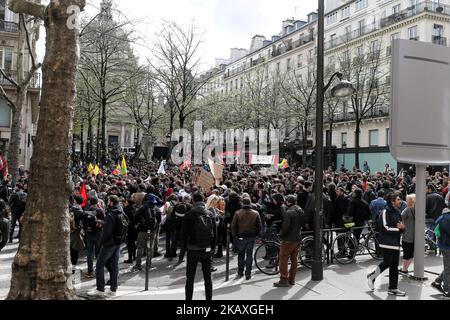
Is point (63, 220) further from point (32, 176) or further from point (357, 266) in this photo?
point (357, 266)

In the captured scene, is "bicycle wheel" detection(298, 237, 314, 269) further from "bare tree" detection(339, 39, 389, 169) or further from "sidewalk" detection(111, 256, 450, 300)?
"bare tree" detection(339, 39, 389, 169)

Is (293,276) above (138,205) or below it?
below

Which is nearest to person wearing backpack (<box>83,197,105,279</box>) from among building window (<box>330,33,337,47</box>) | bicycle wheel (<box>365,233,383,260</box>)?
bicycle wheel (<box>365,233,383,260</box>)

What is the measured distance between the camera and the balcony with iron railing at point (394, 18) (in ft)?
125

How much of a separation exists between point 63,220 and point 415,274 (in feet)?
20.9

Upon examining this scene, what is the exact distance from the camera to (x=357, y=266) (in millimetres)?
9734

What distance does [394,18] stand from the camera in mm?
40344

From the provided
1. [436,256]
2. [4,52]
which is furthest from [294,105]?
[436,256]

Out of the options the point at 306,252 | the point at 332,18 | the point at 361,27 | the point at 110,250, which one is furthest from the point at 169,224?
the point at 332,18

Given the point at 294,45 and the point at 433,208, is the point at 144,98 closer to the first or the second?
the point at 294,45

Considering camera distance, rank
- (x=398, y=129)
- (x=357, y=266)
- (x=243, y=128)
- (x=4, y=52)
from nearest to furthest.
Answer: (x=398, y=129) → (x=357, y=266) → (x=4, y=52) → (x=243, y=128)

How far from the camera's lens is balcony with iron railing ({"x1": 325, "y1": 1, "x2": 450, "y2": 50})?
3825cm

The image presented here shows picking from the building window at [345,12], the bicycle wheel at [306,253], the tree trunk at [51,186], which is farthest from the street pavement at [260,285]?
the building window at [345,12]

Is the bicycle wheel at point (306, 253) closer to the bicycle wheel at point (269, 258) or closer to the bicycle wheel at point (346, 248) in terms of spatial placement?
the bicycle wheel at point (269, 258)
